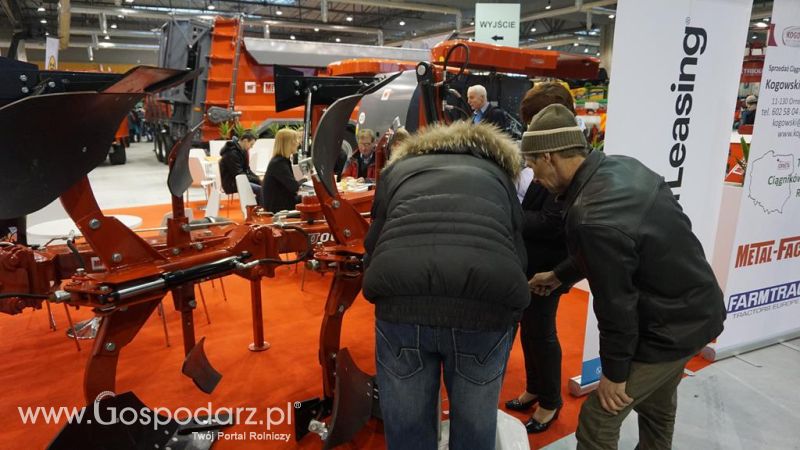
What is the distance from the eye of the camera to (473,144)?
4.77 feet

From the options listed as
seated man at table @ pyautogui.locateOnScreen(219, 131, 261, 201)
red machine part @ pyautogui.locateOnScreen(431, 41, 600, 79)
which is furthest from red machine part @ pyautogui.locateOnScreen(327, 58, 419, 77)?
seated man at table @ pyautogui.locateOnScreen(219, 131, 261, 201)

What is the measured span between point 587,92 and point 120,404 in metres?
12.0

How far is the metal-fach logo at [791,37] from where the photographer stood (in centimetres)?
280

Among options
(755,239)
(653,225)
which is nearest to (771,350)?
(755,239)

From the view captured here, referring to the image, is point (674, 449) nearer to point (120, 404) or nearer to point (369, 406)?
point (369, 406)

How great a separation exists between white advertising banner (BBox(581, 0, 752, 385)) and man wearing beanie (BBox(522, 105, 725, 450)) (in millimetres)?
896

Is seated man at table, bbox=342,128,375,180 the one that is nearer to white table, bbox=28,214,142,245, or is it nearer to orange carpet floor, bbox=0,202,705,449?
orange carpet floor, bbox=0,202,705,449

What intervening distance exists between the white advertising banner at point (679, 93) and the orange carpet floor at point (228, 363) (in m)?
1.07

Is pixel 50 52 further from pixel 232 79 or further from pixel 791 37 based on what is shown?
pixel 791 37

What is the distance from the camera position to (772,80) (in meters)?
2.81

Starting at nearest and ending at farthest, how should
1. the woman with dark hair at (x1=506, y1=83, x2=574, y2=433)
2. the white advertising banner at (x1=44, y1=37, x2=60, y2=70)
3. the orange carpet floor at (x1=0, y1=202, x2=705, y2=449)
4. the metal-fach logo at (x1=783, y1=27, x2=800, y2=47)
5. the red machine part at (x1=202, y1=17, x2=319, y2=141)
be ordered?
the woman with dark hair at (x1=506, y1=83, x2=574, y2=433) → the orange carpet floor at (x1=0, y1=202, x2=705, y2=449) → the metal-fach logo at (x1=783, y1=27, x2=800, y2=47) → the white advertising banner at (x1=44, y1=37, x2=60, y2=70) → the red machine part at (x1=202, y1=17, x2=319, y2=141)

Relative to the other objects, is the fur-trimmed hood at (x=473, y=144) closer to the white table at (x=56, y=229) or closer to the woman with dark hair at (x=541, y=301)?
the woman with dark hair at (x=541, y=301)

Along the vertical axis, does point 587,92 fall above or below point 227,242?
above

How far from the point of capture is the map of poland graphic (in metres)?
2.92
